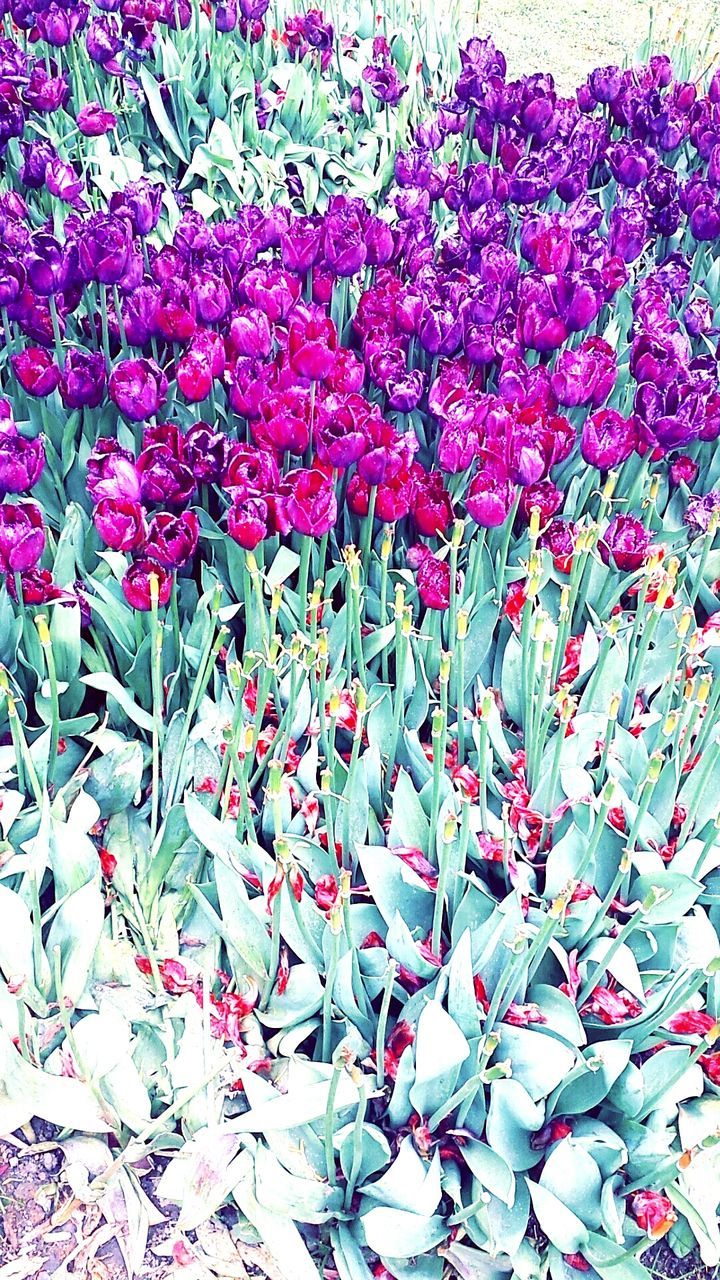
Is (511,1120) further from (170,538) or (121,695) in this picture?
(170,538)

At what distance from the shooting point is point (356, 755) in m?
1.89

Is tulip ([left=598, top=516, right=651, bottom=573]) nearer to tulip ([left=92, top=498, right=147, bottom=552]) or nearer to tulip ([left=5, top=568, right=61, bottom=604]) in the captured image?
tulip ([left=92, top=498, right=147, bottom=552])

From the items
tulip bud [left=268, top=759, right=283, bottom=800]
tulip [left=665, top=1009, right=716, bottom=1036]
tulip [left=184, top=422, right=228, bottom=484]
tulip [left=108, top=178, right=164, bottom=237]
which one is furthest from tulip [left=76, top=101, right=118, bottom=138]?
tulip [left=665, top=1009, right=716, bottom=1036]

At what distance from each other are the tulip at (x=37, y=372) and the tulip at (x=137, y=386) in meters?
0.15

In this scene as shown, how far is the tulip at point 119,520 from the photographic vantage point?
1896 mm

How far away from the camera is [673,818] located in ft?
6.95

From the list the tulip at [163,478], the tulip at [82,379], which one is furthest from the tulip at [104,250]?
the tulip at [163,478]

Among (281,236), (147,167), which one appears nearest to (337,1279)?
(281,236)

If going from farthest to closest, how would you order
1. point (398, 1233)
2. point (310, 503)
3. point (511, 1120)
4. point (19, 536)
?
point (310, 503) → point (19, 536) → point (511, 1120) → point (398, 1233)

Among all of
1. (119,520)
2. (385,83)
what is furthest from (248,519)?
(385,83)

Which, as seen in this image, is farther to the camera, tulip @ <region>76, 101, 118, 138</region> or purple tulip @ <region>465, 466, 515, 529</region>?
tulip @ <region>76, 101, 118, 138</region>

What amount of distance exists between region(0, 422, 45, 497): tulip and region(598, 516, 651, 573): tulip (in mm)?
1136

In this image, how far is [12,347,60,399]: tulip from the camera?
7.57 ft

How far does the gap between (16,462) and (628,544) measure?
3.93 feet
